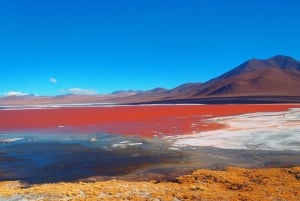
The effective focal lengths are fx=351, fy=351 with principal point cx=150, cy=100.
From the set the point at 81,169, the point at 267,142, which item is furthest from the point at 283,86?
the point at 81,169

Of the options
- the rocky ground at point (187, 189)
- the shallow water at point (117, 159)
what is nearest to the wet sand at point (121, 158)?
the shallow water at point (117, 159)

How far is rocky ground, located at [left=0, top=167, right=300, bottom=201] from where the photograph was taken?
9.69 metres

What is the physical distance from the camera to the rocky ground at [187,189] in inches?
381

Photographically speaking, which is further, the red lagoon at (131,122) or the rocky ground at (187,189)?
the red lagoon at (131,122)

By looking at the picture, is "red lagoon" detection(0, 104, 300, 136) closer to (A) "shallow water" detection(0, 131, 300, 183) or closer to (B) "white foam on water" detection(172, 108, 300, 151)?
(B) "white foam on water" detection(172, 108, 300, 151)

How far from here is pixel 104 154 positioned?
1719 centimetres

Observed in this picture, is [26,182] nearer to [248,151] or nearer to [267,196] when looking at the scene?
[267,196]

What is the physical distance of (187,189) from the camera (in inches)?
410

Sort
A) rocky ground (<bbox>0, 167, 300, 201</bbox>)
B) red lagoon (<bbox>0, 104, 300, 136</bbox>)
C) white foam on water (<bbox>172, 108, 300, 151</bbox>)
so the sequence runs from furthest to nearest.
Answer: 1. red lagoon (<bbox>0, 104, 300, 136</bbox>)
2. white foam on water (<bbox>172, 108, 300, 151</bbox>)
3. rocky ground (<bbox>0, 167, 300, 201</bbox>)

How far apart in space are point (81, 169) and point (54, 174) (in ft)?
3.77

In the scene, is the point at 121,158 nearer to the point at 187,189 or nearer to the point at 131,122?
the point at 187,189

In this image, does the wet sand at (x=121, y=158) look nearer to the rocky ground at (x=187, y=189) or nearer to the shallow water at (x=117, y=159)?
the shallow water at (x=117, y=159)

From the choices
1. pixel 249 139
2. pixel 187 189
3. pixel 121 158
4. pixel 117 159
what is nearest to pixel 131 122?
pixel 249 139

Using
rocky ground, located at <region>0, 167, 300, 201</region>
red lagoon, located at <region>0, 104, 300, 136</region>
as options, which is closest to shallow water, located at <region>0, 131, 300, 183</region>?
rocky ground, located at <region>0, 167, 300, 201</region>
